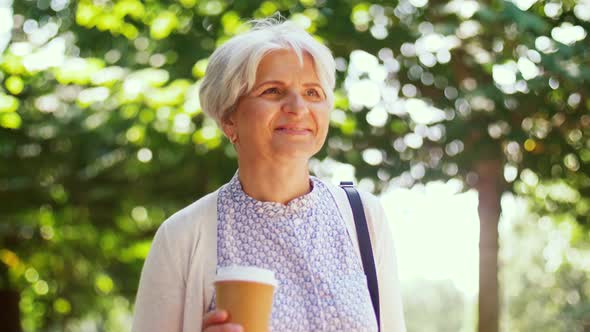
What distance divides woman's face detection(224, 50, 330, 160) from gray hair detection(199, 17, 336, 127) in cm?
2

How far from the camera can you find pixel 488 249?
6691 millimetres

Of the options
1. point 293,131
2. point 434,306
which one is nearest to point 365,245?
point 293,131

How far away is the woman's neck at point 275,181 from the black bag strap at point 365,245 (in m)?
0.12

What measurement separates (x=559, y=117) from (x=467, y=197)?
1.48 m

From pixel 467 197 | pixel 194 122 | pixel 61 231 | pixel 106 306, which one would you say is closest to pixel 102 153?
pixel 194 122

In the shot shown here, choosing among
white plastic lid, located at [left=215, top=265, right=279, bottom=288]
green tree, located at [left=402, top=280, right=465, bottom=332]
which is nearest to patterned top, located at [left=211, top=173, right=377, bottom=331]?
white plastic lid, located at [left=215, top=265, right=279, bottom=288]

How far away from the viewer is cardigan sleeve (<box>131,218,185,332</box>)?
1.96 m

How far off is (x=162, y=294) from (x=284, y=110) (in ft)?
1.61

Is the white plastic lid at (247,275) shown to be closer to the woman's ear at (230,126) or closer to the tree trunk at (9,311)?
the woman's ear at (230,126)

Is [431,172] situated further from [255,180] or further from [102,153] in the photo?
[255,180]

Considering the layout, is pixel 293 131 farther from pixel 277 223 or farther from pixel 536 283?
pixel 536 283

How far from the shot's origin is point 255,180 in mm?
2098

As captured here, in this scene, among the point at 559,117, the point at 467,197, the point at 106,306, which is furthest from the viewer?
the point at 106,306

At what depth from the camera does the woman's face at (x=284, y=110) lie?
2.00 meters
